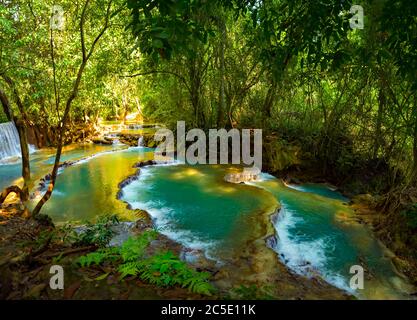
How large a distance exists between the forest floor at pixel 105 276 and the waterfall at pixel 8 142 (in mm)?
10685

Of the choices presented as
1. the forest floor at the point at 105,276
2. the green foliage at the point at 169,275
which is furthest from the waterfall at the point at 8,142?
the green foliage at the point at 169,275

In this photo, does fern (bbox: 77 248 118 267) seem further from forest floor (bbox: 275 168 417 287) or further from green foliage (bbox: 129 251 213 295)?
Answer: forest floor (bbox: 275 168 417 287)

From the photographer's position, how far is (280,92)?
12.9 m

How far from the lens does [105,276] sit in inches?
132

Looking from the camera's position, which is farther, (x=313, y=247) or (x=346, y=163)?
(x=346, y=163)

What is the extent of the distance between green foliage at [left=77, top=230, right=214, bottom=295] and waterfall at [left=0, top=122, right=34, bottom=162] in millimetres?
13627

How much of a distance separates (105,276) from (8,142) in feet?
49.4

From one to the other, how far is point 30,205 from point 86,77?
8.07m

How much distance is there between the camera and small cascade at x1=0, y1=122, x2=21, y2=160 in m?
15.2

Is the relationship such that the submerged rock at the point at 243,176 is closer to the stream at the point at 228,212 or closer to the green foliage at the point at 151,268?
the stream at the point at 228,212

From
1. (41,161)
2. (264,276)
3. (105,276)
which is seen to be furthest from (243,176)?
(41,161)

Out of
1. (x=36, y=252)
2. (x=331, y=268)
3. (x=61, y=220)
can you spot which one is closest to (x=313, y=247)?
(x=331, y=268)
